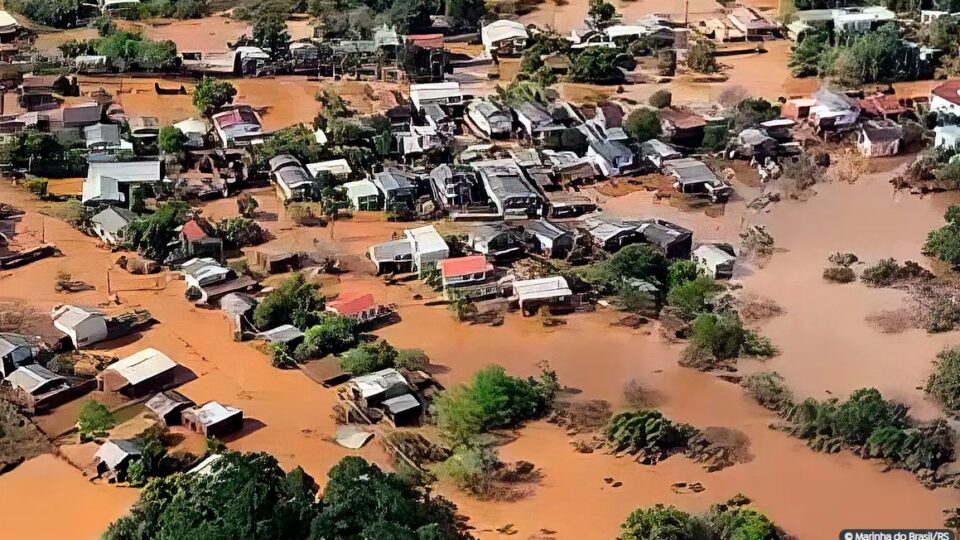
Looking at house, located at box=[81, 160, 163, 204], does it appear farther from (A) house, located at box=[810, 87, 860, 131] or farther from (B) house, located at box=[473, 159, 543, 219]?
(A) house, located at box=[810, 87, 860, 131]

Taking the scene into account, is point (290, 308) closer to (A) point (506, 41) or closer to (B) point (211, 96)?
(B) point (211, 96)

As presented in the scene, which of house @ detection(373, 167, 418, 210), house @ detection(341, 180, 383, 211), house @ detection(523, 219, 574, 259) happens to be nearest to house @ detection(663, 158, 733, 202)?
house @ detection(523, 219, 574, 259)

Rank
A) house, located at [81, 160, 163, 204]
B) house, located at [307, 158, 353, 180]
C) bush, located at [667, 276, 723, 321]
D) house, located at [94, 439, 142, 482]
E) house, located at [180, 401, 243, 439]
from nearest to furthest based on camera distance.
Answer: house, located at [94, 439, 142, 482], house, located at [180, 401, 243, 439], bush, located at [667, 276, 723, 321], house, located at [81, 160, 163, 204], house, located at [307, 158, 353, 180]

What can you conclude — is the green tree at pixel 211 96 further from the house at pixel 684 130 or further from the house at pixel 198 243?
the house at pixel 684 130

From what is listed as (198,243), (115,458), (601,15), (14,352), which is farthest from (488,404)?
(601,15)

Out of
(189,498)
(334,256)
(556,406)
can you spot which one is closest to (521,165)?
(334,256)

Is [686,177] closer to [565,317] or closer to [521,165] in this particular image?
[521,165]

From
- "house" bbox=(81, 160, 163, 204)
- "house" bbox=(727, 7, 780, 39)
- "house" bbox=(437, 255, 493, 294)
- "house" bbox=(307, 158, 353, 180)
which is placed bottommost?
"house" bbox=(437, 255, 493, 294)
